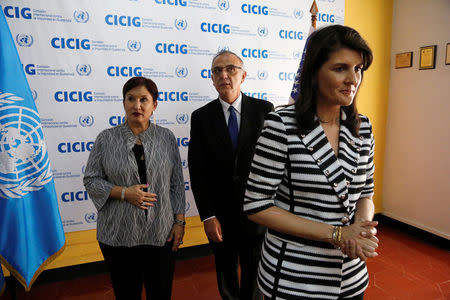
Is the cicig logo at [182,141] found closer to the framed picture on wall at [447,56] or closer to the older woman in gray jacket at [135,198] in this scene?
the older woman in gray jacket at [135,198]

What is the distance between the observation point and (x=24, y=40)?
2.38m

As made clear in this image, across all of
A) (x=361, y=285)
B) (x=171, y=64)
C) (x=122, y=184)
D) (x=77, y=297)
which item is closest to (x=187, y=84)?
(x=171, y=64)

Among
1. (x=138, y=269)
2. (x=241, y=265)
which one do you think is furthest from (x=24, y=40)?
(x=241, y=265)

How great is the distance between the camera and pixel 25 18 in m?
2.36

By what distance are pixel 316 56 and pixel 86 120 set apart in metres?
2.22

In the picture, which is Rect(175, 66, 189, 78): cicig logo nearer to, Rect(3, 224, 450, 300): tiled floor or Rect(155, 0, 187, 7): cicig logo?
Rect(155, 0, 187, 7): cicig logo

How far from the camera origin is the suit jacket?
1.82 meters

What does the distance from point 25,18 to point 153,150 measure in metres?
1.66

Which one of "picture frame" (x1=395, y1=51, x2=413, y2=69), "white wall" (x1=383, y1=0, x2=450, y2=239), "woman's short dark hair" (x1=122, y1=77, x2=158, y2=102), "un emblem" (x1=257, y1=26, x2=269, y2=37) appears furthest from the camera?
"picture frame" (x1=395, y1=51, x2=413, y2=69)

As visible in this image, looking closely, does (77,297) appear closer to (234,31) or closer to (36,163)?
(36,163)

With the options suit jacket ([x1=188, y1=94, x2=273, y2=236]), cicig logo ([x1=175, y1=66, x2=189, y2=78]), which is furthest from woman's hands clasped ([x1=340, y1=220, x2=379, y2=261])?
cicig logo ([x1=175, y1=66, x2=189, y2=78])

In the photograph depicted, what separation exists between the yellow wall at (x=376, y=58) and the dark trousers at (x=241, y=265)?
8.88ft

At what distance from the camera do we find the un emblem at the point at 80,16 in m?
2.50

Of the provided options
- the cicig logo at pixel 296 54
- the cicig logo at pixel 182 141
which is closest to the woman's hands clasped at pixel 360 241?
the cicig logo at pixel 182 141
